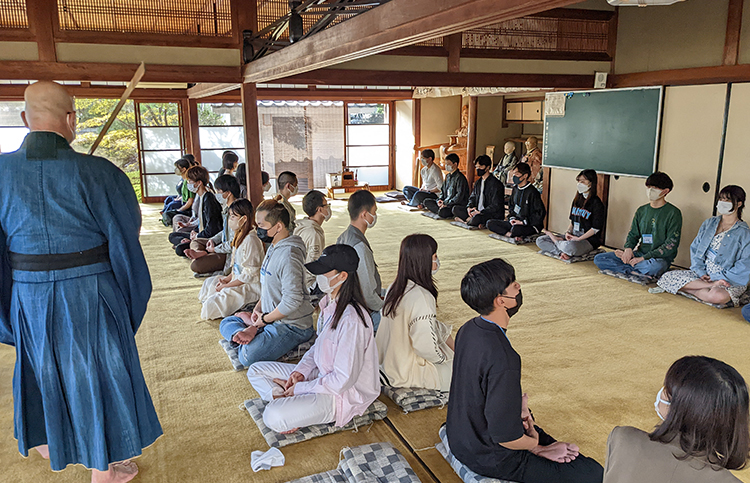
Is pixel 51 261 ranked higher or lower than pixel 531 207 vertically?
higher

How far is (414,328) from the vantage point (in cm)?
284

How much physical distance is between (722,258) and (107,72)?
18.5 ft

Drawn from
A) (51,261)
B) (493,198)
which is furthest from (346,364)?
(493,198)

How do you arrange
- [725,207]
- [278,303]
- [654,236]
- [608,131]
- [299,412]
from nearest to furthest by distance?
[299,412]
[278,303]
[725,207]
[654,236]
[608,131]

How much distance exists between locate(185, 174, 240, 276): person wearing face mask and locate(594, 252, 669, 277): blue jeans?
3.71 m

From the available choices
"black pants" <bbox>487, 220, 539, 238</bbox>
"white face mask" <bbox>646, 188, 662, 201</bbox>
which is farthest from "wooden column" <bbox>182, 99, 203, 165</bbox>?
"white face mask" <bbox>646, 188, 662, 201</bbox>

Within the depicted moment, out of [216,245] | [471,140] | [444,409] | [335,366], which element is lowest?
[444,409]

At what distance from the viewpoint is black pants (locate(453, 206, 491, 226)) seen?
8047 millimetres

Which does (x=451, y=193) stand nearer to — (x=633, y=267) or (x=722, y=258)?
(x=633, y=267)

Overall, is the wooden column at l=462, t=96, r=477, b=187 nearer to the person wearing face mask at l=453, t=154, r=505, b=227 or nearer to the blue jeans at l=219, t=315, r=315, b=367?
the person wearing face mask at l=453, t=154, r=505, b=227

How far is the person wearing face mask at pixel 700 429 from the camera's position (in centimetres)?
134

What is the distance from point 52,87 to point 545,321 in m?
3.59

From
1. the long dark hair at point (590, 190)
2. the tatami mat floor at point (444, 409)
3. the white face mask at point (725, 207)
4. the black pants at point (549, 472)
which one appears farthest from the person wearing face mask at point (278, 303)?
the long dark hair at point (590, 190)

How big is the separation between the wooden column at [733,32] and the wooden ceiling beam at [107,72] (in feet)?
15.6
